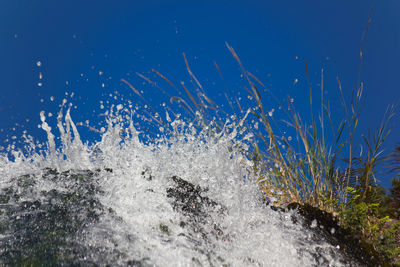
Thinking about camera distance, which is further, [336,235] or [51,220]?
[336,235]

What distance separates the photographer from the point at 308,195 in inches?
116

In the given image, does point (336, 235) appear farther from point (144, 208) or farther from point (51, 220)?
point (51, 220)

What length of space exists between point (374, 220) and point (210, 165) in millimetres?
1703

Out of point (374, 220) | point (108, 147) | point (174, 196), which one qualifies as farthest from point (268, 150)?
point (108, 147)

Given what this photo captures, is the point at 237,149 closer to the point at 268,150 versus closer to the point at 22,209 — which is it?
the point at 268,150

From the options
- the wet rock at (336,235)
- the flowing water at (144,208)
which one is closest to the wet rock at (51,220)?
the flowing water at (144,208)

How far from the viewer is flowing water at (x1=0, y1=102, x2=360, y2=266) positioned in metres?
1.71

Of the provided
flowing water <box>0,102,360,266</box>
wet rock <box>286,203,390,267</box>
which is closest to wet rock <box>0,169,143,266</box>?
flowing water <box>0,102,360,266</box>

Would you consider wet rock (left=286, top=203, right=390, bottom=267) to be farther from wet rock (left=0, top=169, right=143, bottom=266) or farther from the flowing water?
wet rock (left=0, top=169, right=143, bottom=266)

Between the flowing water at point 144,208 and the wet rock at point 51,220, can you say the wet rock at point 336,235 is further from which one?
the wet rock at point 51,220

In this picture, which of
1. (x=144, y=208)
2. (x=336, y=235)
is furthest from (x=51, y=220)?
(x=336, y=235)

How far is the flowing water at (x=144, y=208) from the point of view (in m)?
1.71

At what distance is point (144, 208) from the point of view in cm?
218

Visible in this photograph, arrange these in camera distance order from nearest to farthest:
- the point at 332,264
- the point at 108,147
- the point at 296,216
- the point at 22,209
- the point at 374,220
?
the point at 22,209 → the point at 332,264 → the point at 296,216 → the point at 108,147 → the point at 374,220
